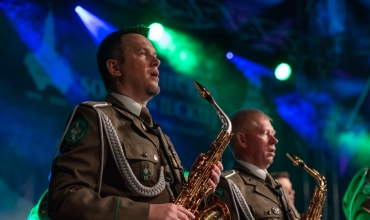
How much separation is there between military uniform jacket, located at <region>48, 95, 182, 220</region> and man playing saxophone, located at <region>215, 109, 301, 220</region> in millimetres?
1028

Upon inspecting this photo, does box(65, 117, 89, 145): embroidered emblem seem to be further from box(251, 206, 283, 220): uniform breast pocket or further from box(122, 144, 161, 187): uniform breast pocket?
box(251, 206, 283, 220): uniform breast pocket

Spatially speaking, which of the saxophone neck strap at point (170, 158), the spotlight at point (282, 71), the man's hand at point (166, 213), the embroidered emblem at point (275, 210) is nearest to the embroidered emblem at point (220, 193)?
the embroidered emblem at point (275, 210)

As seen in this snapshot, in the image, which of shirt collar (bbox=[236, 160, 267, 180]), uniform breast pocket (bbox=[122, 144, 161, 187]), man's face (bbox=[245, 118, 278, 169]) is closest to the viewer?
uniform breast pocket (bbox=[122, 144, 161, 187])

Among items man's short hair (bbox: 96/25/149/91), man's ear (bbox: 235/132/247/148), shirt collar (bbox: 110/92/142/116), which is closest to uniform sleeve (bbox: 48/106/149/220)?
shirt collar (bbox: 110/92/142/116)

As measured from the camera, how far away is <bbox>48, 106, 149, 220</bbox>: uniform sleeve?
7.55 feet

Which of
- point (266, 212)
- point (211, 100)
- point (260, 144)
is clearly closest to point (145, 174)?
point (211, 100)

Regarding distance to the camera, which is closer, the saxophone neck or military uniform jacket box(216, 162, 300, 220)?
the saxophone neck

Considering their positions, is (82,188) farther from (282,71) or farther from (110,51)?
(282,71)

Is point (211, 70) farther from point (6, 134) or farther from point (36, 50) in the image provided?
point (6, 134)

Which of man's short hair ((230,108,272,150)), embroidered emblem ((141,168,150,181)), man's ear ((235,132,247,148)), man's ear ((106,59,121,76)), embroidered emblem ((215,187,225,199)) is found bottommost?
embroidered emblem ((215,187,225,199))

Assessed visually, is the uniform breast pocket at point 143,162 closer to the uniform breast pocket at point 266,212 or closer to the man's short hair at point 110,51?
the man's short hair at point 110,51

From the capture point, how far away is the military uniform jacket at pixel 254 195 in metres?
3.86

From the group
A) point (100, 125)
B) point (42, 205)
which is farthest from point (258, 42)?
point (100, 125)

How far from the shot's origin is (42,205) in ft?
13.4
